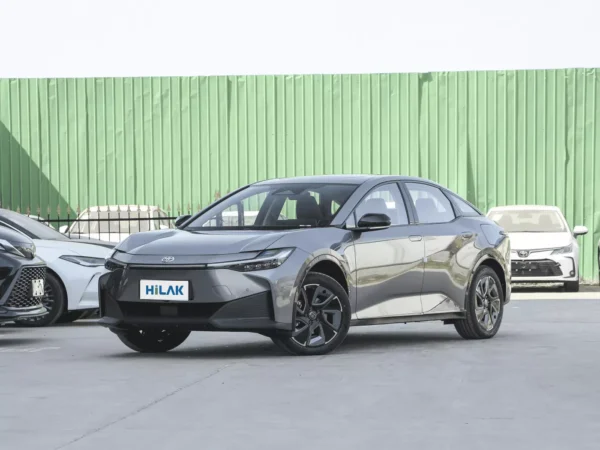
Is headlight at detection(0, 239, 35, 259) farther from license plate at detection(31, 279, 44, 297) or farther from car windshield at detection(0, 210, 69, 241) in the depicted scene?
car windshield at detection(0, 210, 69, 241)

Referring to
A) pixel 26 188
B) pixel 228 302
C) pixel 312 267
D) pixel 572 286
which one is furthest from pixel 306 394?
pixel 26 188

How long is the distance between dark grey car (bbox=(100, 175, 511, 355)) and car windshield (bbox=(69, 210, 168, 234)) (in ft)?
37.3

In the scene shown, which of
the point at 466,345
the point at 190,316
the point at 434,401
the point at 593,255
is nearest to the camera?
the point at 434,401

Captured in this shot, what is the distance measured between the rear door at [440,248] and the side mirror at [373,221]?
788 millimetres

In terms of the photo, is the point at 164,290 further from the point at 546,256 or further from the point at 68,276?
the point at 546,256

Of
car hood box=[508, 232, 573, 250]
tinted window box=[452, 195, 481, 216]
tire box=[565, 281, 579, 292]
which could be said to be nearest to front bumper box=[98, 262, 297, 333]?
tinted window box=[452, 195, 481, 216]

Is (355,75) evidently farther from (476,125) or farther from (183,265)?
(183,265)

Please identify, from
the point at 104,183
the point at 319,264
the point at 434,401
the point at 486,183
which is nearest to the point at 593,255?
the point at 486,183

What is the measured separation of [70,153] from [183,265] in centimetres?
1798

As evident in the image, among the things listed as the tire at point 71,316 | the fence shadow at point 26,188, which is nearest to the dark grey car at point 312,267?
the tire at point 71,316

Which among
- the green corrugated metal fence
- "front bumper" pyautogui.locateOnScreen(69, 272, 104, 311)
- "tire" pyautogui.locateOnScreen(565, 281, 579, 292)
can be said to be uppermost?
the green corrugated metal fence

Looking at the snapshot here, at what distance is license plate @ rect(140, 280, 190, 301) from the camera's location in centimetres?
1112

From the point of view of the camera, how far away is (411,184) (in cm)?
1322

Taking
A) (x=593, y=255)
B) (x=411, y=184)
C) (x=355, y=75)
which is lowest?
(x=593, y=255)
